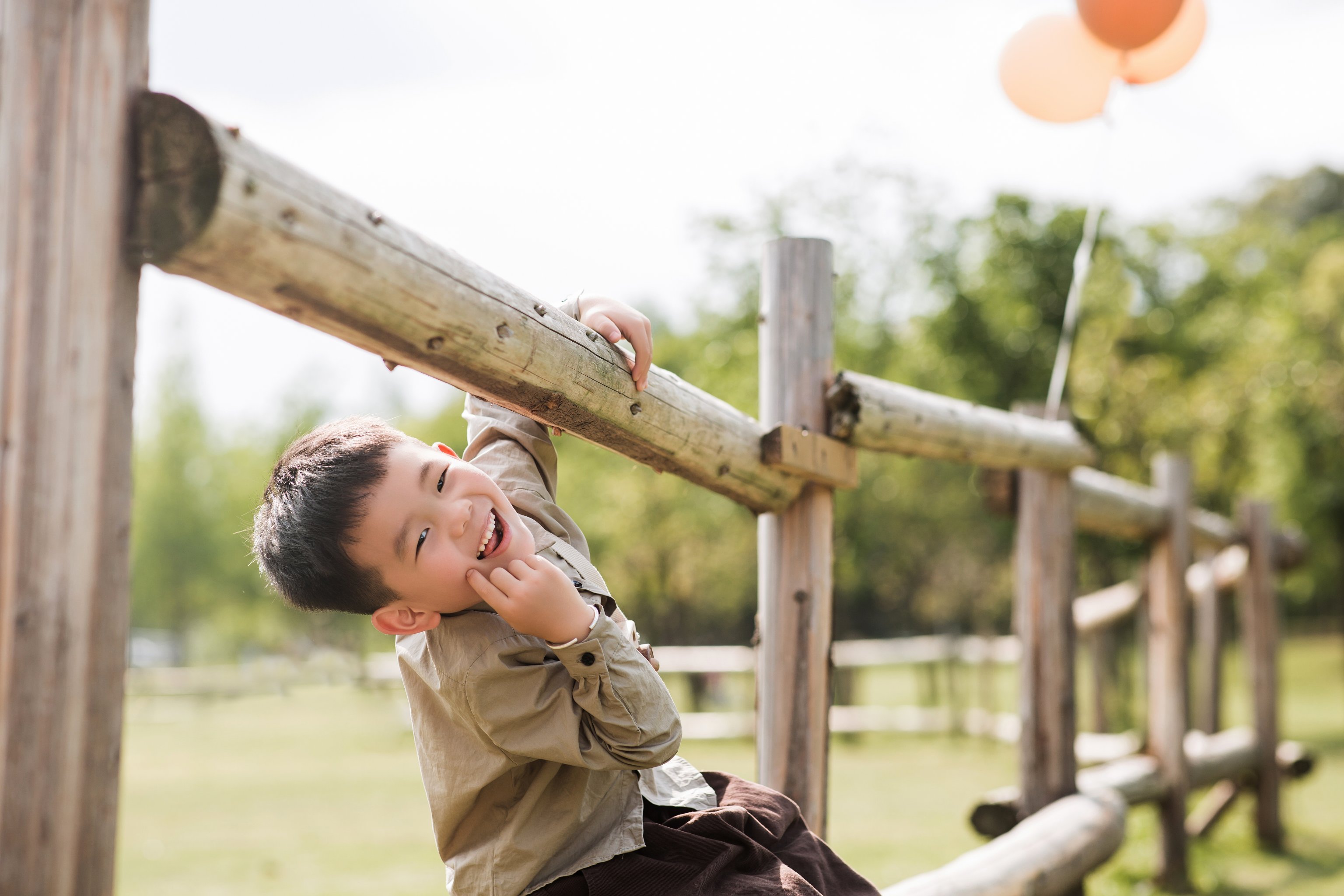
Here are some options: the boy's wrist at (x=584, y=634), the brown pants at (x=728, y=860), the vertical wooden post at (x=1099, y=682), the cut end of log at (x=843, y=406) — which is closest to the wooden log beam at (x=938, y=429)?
the cut end of log at (x=843, y=406)

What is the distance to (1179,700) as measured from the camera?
559 cm

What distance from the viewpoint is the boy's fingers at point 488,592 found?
5.22ft

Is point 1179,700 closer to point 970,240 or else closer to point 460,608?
point 460,608

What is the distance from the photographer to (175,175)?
1.20 metres

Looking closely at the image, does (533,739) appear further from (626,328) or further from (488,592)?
(626,328)

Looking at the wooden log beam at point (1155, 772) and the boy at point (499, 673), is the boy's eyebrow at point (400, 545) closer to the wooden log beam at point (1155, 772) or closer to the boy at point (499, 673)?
the boy at point (499, 673)

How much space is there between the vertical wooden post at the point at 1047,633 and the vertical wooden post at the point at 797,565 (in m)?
1.74

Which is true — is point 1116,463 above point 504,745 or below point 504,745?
above

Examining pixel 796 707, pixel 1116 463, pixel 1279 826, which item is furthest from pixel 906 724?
pixel 796 707

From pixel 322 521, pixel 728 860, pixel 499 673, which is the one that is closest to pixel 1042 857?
pixel 728 860

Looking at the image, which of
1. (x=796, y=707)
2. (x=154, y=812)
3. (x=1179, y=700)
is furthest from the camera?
(x=154, y=812)

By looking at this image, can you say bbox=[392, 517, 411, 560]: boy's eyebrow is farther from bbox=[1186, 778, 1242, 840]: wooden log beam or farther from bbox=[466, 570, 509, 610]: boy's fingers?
bbox=[1186, 778, 1242, 840]: wooden log beam

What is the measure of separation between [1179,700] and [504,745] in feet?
16.4

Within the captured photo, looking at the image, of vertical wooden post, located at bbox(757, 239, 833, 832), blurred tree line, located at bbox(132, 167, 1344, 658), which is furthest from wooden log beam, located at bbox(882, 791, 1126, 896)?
blurred tree line, located at bbox(132, 167, 1344, 658)
